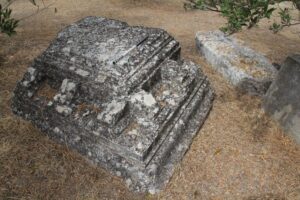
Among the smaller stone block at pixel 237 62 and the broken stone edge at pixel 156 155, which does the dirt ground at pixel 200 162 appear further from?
the smaller stone block at pixel 237 62

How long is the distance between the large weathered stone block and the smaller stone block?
57 centimetres

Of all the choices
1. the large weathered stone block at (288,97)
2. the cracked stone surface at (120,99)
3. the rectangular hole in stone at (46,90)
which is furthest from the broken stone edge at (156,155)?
the large weathered stone block at (288,97)

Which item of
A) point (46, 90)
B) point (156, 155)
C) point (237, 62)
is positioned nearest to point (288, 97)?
point (237, 62)

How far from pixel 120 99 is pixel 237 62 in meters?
3.22

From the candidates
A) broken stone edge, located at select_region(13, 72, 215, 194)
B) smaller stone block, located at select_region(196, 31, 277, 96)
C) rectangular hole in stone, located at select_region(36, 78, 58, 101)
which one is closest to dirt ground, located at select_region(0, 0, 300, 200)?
broken stone edge, located at select_region(13, 72, 215, 194)

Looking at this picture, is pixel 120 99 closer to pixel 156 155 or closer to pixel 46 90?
pixel 156 155

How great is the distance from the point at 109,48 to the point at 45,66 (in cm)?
121

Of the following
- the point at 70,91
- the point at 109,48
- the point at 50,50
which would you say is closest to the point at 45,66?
the point at 50,50

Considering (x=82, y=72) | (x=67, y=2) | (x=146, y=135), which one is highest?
(x=82, y=72)

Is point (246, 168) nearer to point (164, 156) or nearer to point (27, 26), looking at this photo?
point (164, 156)

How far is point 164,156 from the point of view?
15.4ft

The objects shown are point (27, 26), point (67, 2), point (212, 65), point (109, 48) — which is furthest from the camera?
point (67, 2)

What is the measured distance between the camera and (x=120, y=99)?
4891mm

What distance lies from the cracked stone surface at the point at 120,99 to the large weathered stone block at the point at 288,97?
1.22 m
